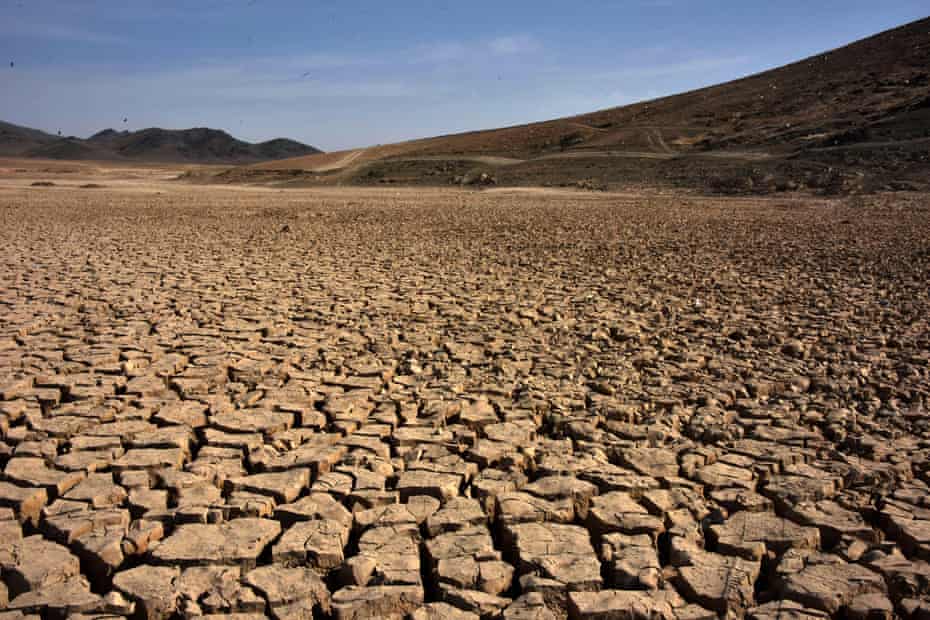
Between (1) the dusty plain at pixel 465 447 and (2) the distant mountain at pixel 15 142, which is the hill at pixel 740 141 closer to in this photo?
(1) the dusty plain at pixel 465 447

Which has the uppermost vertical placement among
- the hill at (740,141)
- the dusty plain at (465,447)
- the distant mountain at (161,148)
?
the distant mountain at (161,148)

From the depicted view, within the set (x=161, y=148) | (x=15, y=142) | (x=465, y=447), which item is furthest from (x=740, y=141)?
(x=15, y=142)

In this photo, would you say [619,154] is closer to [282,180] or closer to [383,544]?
[282,180]

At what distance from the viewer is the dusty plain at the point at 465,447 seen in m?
1.99

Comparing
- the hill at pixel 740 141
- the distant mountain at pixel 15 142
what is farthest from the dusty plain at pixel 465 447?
the distant mountain at pixel 15 142

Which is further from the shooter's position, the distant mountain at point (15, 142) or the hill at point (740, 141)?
the distant mountain at point (15, 142)

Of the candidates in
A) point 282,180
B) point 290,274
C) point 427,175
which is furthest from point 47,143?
point 290,274

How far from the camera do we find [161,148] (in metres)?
107

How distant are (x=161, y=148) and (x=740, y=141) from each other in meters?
101

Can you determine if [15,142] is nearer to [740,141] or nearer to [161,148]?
[161,148]

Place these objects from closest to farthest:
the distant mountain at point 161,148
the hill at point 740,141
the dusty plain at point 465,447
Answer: the dusty plain at point 465,447 < the hill at point 740,141 < the distant mountain at point 161,148

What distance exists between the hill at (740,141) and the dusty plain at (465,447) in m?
15.0

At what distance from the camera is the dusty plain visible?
6.53 feet

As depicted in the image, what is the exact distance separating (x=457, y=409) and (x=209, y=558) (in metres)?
1.47
